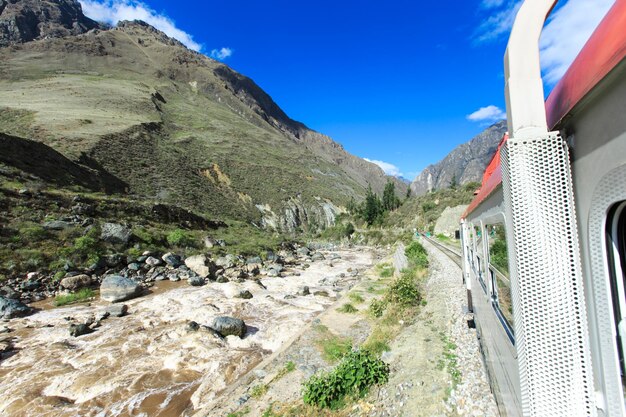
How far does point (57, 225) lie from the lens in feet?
62.4

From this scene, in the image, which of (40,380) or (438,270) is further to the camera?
(438,270)

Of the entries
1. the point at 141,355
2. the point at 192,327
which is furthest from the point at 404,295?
the point at 141,355

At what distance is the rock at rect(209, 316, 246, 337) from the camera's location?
11.4 m

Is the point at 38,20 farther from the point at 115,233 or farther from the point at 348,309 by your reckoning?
the point at 348,309

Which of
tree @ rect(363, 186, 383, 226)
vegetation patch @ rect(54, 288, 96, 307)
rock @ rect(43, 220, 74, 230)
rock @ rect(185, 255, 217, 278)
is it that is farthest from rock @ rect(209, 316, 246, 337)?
tree @ rect(363, 186, 383, 226)

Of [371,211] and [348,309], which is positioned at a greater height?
[371,211]

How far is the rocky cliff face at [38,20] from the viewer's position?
129375 mm

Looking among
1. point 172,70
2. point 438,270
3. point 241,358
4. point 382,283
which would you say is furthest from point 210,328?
point 172,70

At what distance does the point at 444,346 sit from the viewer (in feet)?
23.6

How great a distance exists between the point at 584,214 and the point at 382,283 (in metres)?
17.1

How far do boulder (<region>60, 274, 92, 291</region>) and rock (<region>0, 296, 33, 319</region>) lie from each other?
233 cm

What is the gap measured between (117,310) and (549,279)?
51.1ft

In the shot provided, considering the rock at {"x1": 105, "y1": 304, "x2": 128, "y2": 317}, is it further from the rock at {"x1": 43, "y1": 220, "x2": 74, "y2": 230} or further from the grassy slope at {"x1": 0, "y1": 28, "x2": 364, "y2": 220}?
the grassy slope at {"x1": 0, "y1": 28, "x2": 364, "y2": 220}

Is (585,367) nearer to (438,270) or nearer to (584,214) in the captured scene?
(584,214)
